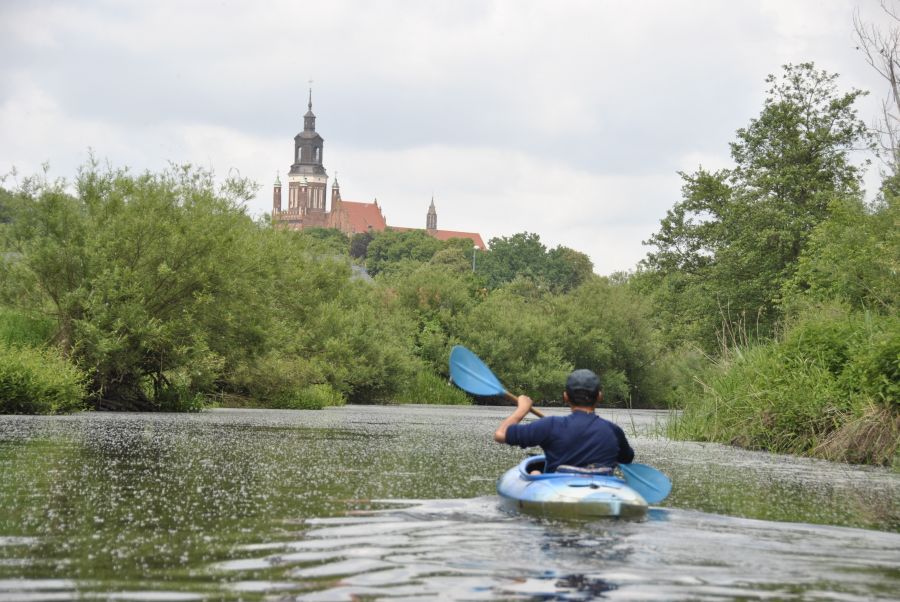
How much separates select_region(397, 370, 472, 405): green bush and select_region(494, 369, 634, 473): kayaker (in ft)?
142

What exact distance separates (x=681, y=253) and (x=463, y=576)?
40.9m

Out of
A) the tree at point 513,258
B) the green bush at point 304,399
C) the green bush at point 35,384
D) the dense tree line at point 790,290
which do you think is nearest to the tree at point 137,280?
the green bush at point 35,384

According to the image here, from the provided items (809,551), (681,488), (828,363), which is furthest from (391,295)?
(809,551)

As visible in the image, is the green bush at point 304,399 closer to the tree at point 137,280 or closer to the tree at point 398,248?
the tree at point 137,280

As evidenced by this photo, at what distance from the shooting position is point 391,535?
24.5 feet

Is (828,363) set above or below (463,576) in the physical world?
above

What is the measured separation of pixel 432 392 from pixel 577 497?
45.9m

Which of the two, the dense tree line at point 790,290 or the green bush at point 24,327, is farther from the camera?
the green bush at point 24,327

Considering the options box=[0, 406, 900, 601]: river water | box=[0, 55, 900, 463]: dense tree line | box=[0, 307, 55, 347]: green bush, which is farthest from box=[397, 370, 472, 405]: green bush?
box=[0, 406, 900, 601]: river water

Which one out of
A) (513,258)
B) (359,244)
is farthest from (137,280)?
(359,244)

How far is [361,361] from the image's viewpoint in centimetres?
4634

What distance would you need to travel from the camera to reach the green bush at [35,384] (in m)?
22.6

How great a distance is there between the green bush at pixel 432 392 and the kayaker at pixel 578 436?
43.3 meters

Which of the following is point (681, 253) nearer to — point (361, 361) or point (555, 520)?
point (361, 361)
